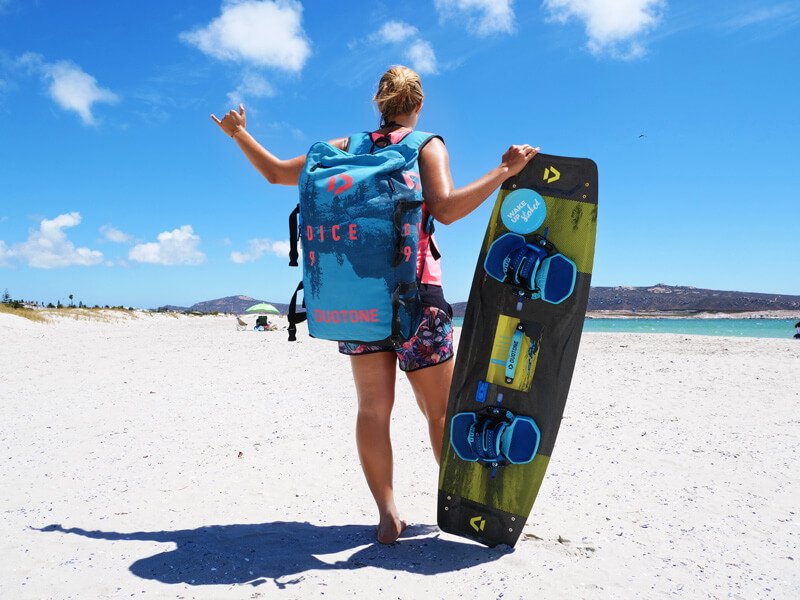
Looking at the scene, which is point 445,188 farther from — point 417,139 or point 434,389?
point 434,389

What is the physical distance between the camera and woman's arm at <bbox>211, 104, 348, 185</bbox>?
8.88 ft

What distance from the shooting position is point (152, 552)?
2545mm

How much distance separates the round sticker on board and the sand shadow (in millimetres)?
1737

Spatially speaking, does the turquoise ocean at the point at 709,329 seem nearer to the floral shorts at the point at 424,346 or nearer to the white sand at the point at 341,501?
the white sand at the point at 341,501

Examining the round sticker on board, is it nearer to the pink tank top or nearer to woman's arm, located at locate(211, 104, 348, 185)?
the pink tank top

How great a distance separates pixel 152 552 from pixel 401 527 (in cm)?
121

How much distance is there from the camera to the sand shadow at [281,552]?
92.8 inches

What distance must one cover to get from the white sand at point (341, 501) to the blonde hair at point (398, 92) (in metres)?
2.15

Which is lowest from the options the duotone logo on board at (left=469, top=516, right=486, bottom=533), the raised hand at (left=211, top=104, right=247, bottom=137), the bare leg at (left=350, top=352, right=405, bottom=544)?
the duotone logo on board at (left=469, top=516, right=486, bottom=533)

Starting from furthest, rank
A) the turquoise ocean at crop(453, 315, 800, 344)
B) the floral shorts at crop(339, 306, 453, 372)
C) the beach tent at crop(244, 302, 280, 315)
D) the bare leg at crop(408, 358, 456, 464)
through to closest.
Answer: the turquoise ocean at crop(453, 315, 800, 344) → the beach tent at crop(244, 302, 280, 315) → the bare leg at crop(408, 358, 456, 464) → the floral shorts at crop(339, 306, 453, 372)

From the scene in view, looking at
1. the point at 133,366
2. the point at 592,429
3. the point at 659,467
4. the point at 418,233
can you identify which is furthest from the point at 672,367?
the point at 133,366

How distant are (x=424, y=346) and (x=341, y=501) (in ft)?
4.67

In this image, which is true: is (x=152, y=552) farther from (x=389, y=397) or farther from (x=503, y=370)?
(x=503, y=370)

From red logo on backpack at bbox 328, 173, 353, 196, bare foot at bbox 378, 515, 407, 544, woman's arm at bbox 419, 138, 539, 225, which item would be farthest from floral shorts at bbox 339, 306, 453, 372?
bare foot at bbox 378, 515, 407, 544
